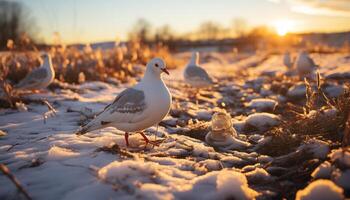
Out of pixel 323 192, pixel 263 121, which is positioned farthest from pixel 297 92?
pixel 323 192

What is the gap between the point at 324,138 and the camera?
3.71 meters

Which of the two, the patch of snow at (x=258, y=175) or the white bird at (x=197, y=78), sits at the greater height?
the white bird at (x=197, y=78)

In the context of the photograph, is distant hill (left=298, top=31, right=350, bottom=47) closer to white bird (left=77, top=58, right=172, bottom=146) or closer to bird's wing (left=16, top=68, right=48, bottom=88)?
bird's wing (left=16, top=68, right=48, bottom=88)

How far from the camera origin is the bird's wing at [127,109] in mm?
4066

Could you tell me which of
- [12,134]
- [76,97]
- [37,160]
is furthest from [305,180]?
[76,97]

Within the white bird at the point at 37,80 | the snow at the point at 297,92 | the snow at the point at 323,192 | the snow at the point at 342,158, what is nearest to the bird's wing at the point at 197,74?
the snow at the point at 297,92

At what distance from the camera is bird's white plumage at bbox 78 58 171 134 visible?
4.04 meters

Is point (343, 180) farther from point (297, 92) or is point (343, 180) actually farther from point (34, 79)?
point (34, 79)

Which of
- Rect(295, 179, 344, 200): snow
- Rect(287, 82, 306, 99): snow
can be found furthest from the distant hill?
Rect(295, 179, 344, 200): snow

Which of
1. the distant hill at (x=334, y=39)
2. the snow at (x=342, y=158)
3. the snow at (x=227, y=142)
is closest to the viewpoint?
the snow at (x=342, y=158)

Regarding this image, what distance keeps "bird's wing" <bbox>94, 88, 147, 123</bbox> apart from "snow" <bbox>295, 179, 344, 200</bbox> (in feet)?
6.94

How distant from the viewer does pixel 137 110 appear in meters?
4.09

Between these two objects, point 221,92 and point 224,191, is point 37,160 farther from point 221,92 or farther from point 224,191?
point 221,92

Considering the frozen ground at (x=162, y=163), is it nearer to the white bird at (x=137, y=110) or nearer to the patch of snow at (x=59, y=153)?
the patch of snow at (x=59, y=153)
